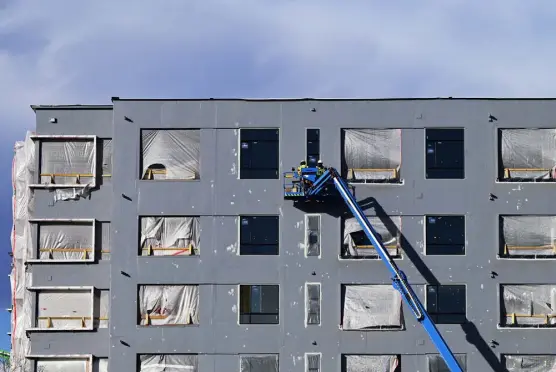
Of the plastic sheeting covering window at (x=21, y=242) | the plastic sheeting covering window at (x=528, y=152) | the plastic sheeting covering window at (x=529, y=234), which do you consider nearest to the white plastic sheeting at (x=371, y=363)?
the plastic sheeting covering window at (x=529, y=234)

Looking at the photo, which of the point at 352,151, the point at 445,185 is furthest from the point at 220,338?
the point at 445,185

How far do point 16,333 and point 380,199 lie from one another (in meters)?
21.0

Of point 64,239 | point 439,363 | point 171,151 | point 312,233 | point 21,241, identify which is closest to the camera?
point 439,363

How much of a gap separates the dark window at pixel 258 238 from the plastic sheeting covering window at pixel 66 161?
28.7 feet

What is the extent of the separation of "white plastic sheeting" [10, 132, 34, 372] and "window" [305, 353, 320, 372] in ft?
48.1

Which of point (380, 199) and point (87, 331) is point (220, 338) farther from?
point (380, 199)

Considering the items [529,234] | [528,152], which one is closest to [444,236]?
[529,234]

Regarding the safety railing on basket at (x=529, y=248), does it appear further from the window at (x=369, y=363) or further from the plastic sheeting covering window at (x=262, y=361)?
the plastic sheeting covering window at (x=262, y=361)

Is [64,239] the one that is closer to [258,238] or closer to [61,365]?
[61,365]

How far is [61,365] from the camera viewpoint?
1350 inches

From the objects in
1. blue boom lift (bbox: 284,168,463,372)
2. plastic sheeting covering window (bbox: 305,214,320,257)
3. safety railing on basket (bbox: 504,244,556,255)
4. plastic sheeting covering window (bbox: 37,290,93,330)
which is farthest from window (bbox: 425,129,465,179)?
plastic sheeting covering window (bbox: 37,290,93,330)

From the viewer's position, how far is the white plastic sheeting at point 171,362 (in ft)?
108

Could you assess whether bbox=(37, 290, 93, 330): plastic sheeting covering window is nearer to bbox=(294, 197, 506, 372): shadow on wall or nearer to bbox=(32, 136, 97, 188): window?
bbox=(32, 136, 97, 188): window

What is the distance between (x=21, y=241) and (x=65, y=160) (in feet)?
17.6
